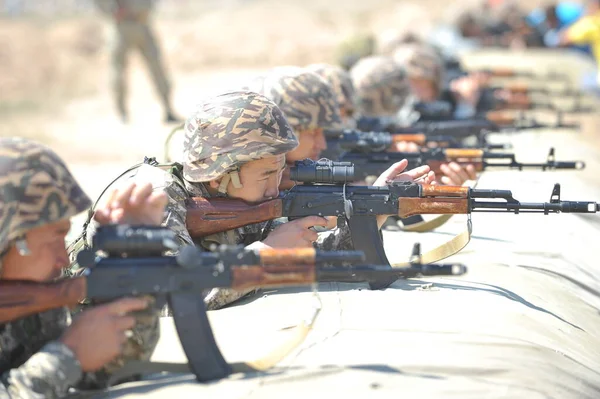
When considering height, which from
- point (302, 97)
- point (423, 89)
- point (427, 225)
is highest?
point (302, 97)

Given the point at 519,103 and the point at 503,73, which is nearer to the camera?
the point at 519,103

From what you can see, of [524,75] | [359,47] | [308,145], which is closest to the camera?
[308,145]

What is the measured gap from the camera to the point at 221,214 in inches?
196

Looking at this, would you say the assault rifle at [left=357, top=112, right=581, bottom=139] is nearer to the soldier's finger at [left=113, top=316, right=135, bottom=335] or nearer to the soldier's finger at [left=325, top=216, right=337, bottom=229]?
the soldier's finger at [left=325, top=216, right=337, bottom=229]

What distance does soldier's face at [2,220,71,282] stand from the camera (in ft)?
11.8

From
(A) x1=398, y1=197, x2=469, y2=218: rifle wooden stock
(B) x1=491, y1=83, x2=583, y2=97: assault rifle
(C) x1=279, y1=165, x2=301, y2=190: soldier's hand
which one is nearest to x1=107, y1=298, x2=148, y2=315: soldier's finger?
(A) x1=398, y1=197, x2=469, y2=218: rifle wooden stock

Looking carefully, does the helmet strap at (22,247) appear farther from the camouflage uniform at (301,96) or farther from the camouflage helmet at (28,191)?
the camouflage uniform at (301,96)

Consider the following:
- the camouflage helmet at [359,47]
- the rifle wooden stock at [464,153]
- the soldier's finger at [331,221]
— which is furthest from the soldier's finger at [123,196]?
the camouflage helmet at [359,47]

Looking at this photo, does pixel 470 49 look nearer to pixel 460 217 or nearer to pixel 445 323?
pixel 460 217

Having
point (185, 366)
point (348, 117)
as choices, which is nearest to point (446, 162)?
point (348, 117)

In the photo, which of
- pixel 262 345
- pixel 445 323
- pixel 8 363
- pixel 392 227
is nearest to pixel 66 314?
pixel 8 363

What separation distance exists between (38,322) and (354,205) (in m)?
1.99

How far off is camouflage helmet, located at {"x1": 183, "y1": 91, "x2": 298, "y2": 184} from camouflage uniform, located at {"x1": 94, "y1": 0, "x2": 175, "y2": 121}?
527 inches

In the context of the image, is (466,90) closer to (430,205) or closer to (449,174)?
(449,174)
